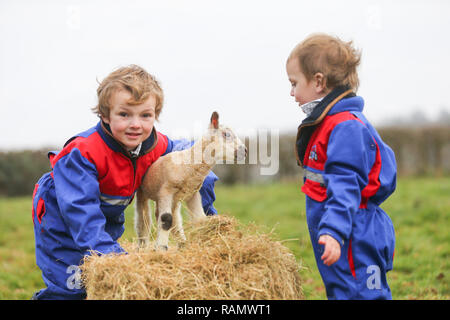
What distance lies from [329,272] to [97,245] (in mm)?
1482

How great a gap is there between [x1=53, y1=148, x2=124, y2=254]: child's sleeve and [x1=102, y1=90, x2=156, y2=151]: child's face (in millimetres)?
299

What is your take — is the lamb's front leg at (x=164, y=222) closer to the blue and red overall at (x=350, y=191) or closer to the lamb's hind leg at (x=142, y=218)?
the lamb's hind leg at (x=142, y=218)

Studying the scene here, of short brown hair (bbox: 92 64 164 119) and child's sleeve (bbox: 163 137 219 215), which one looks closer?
short brown hair (bbox: 92 64 164 119)

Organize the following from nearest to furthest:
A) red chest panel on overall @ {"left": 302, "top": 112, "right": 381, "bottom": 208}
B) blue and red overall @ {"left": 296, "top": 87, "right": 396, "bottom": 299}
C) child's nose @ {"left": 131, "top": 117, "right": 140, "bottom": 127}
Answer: blue and red overall @ {"left": 296, "top": 87, "right": 396, "bottom": 299}
red chest panel on overall @ {"left": 302, "top": 112, "right": 381, "bottom": 208}
child's nose @ {"left": 131, "top": 117, "right": 140, "bottom": 127}

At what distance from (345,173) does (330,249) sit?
0.47 m

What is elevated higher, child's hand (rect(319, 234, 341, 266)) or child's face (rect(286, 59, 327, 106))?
child's face (rect(286, 59, 327, 106))

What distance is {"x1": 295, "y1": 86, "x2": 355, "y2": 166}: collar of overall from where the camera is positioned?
2.89 meters

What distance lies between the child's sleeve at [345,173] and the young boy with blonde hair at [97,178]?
51.2 inches

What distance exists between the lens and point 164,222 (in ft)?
10.4

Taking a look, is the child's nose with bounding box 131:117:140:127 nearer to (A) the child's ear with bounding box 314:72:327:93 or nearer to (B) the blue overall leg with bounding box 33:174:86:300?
(B) the blue overall leg with bounding box 33:174:86:300

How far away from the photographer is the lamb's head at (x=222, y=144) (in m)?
3.18

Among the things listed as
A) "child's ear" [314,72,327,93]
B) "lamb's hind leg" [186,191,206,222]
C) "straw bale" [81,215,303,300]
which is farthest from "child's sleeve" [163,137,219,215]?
"child's ear" [314,72,327,93]
